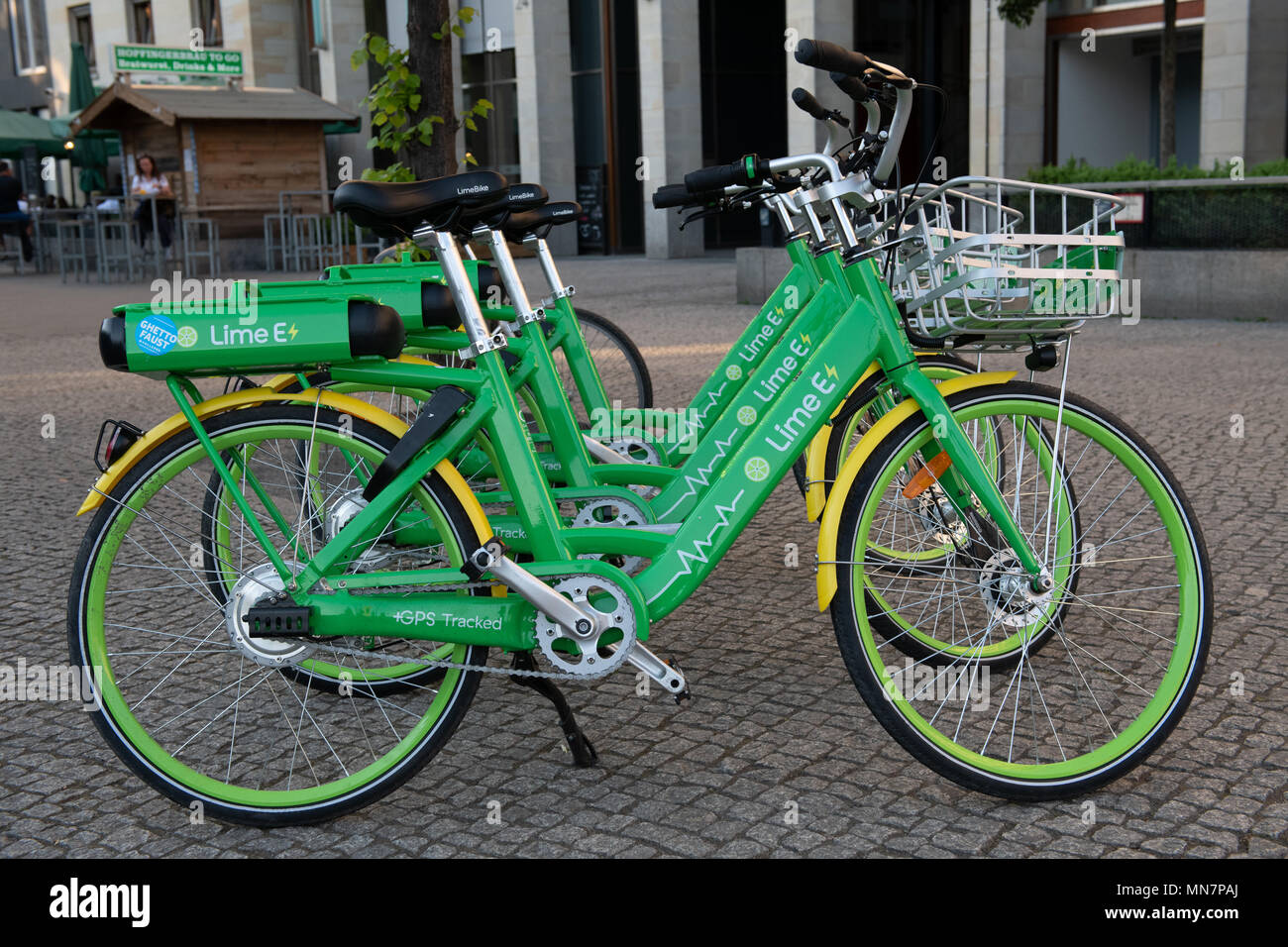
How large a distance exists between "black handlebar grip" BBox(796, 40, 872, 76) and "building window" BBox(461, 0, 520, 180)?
22600mm

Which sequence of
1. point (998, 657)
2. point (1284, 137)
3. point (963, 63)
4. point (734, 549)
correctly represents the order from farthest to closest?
point (963, 63)
point (1284, 137)
point (734, 549)
point (998, 657)

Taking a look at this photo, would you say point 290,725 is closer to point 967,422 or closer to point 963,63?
point 967,422

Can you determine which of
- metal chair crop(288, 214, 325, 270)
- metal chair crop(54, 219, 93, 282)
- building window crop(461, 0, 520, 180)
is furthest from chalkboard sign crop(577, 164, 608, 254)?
metal chair crop(54, 219, 93, 282)

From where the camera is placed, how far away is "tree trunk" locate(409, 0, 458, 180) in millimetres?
6824

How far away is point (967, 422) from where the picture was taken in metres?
3.27

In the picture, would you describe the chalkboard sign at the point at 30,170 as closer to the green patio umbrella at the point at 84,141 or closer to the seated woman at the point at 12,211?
the green patio umbrella at the point at 84,141

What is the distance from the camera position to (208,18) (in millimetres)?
32250

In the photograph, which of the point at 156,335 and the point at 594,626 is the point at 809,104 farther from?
the point at 156,335

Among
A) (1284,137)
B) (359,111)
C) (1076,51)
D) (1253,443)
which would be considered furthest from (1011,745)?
(359,111)

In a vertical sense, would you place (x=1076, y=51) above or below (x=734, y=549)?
above

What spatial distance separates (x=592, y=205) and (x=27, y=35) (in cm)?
2457

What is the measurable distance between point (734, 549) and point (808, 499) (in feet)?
6.90

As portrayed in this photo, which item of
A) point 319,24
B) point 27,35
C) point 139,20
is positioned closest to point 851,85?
point 319,24

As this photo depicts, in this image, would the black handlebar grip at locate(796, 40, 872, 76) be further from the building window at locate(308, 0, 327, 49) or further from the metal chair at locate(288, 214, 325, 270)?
the building window at locate(308, 0, 327, 49)
